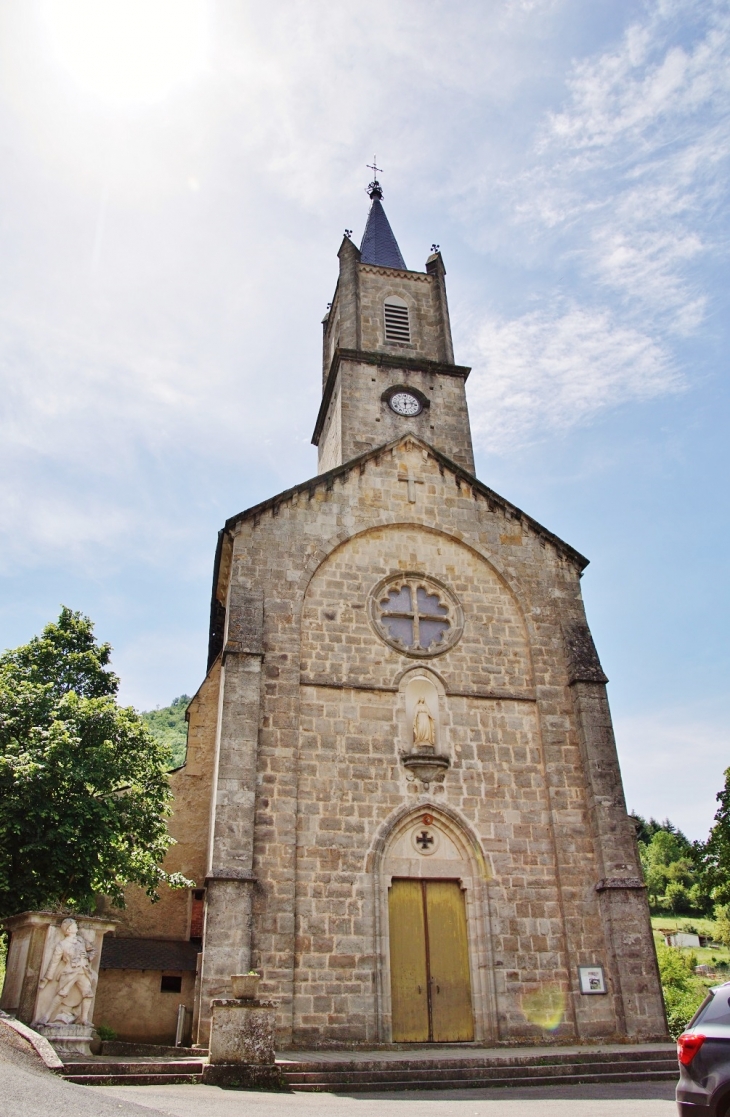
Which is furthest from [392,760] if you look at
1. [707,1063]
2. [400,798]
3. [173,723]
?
Result: [173,723]

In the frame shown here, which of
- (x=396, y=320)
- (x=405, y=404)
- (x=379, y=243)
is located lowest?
(x=405, y=404)

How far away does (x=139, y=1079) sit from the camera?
9781mm

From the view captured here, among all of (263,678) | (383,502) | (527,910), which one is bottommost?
(527,910)

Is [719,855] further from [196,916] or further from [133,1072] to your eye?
[133,1072]

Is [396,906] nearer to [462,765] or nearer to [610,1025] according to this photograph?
[462,765]

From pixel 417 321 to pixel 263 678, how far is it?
574 inches

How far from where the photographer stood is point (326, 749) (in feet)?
50.9

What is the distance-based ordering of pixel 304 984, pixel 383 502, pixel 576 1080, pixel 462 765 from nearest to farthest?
pixel 576 1080 < pixel 304 984 < pixel 462 765 < pixel 383 502

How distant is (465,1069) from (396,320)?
67.3 feet

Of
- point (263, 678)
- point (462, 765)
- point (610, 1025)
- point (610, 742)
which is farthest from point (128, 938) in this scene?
point (610, 742)

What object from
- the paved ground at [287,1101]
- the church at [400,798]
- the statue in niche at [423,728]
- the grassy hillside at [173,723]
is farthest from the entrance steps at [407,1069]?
the grassy hillside at [173,723]

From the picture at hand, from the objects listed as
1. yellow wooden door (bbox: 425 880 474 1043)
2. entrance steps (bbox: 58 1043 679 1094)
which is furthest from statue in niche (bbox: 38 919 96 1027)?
yellow wooden door (bbox: 425 880 474 1043)

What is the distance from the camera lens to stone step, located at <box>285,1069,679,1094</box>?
1038 cm

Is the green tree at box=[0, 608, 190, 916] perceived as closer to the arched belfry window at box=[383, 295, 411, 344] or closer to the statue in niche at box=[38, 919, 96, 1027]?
the statue in niche at box=[38, 919, 96, 1027]
